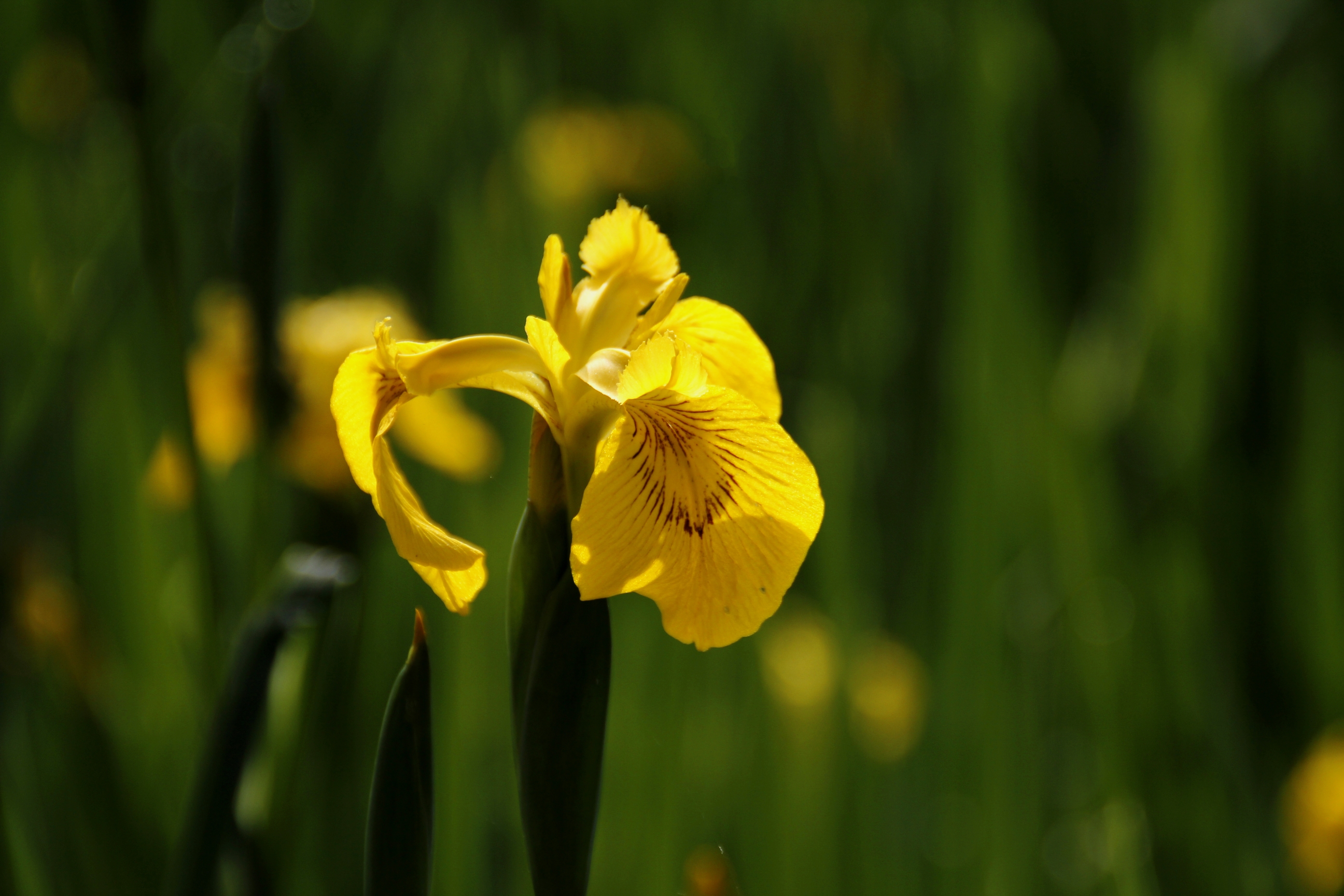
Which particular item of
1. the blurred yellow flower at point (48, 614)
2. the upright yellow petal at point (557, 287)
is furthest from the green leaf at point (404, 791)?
the blurred yellow flower at point (48, 614)

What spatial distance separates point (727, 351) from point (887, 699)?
0.96 m

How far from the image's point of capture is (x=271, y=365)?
2.02ft

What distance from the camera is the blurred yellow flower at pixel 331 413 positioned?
2.58ft

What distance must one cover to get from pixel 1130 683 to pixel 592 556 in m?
0.78

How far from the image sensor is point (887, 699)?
135cm

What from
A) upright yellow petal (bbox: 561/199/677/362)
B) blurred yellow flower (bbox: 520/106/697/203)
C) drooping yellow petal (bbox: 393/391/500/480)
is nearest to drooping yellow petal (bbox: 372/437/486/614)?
upright yellow petal (bbox: 561/199/677/362)

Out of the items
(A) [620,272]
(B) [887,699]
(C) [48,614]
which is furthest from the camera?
(B) [887,699]

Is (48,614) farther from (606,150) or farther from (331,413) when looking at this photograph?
(606,150)

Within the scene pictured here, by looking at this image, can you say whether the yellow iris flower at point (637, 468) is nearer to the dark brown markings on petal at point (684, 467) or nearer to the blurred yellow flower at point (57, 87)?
the dark brown markings on petal at point (684, 467)

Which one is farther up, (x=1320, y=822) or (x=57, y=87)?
(x=57, y=87)

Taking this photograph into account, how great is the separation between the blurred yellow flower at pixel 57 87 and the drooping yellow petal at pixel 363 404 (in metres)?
1.56

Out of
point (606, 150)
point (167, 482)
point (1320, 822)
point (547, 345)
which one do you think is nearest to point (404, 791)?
point (547, 345)

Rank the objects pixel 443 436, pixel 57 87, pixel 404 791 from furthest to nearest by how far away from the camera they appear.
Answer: pixel 57 87 < pixel 443 436 < pixel 404 791

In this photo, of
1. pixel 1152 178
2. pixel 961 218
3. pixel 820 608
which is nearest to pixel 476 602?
pixel 820 608
